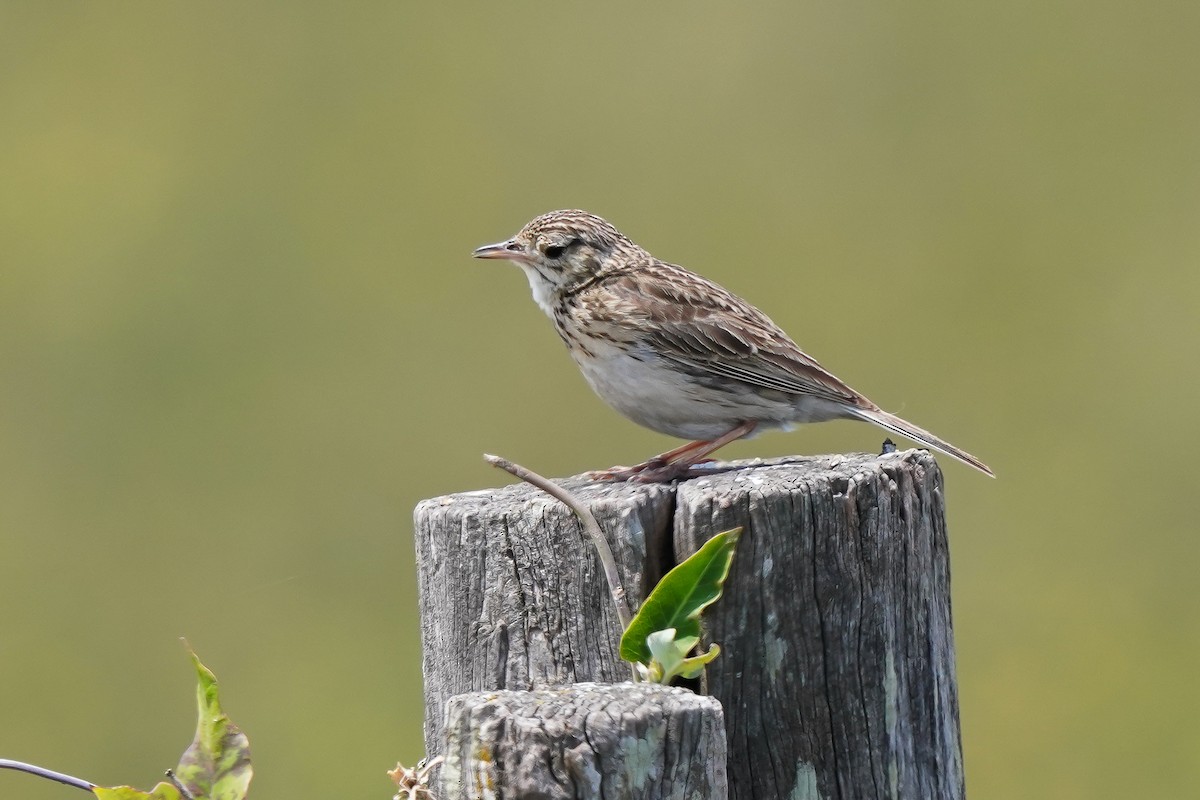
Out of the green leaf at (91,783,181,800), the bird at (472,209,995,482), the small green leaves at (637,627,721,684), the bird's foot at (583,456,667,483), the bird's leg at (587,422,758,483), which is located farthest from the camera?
the bird at (472,209,995,482)

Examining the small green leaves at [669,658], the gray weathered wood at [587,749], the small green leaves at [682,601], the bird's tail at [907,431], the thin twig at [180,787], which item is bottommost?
the thin twig at [180,787]

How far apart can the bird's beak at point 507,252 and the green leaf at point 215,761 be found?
11.6 ft

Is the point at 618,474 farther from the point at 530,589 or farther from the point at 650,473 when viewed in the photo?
the point at 530,589

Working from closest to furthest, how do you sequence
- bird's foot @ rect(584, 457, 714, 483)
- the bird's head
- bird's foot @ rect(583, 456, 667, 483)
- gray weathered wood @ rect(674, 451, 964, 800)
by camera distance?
gray weathered wood @ rect(674, 451, 964, 800) → bird's foot @ rect(584, 457, 714, 483) → bird's foot @ rect(583, 456, 667, 483) → the bird's head

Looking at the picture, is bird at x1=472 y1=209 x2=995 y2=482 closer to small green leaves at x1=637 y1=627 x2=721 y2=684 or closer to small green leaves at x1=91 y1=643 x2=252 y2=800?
small green leaves at x1=637 y1=627 x2=721 y2=684

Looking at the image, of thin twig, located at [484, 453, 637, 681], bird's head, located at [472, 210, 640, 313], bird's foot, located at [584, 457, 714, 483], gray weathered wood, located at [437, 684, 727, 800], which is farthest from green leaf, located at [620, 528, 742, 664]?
bird's head, located at [472, 210, 640, 313]

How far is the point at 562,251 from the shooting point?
267 inches

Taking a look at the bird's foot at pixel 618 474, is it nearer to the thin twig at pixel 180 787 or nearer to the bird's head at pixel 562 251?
the bird's head at pixel 562 251

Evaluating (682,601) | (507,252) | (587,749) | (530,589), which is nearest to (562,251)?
(507,252)

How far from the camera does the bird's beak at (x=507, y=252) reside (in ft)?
22.3

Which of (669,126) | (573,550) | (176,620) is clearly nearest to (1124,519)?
(669,126)

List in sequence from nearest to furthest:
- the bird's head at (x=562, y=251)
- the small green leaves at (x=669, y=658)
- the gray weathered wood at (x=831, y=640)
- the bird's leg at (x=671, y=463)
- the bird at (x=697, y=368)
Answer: the small green leaves at (x=669, y=658) → the gray weathered wood at (x=831, y=640) → the bird's leg at (x=671, y=463) → the bird at (x=697, y=368) → the bird's head at (x=562, y=251)

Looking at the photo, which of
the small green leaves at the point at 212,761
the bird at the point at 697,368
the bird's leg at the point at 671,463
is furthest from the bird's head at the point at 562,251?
the small green leaves at the point at 212,761

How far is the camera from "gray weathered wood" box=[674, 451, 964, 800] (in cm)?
376
